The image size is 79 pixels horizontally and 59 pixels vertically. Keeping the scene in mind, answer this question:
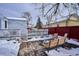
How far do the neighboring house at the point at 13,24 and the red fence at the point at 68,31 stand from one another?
0.71ft

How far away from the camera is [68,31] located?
1.08m

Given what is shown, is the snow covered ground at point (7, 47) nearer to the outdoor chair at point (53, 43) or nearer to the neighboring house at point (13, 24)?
the neighboring house at point (13, 24)

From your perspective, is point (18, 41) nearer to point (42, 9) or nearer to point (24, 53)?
point (24, 53)

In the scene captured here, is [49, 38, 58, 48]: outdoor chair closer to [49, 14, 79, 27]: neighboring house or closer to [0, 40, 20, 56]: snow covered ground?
[49, 14, 79, 27]: neighboring house

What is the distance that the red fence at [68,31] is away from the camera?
3.51ft

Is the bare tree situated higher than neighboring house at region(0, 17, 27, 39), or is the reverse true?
the bare tree

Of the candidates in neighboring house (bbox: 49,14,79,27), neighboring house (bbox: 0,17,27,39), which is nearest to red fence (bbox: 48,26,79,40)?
neighboring house (bbox: 49,14,79,27)

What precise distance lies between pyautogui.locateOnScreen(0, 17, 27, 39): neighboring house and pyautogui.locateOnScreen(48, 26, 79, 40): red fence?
8.5 inches

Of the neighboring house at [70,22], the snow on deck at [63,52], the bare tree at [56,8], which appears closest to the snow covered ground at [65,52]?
the snow on deck at [63,52]

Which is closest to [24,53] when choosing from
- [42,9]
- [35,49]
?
[35,49]

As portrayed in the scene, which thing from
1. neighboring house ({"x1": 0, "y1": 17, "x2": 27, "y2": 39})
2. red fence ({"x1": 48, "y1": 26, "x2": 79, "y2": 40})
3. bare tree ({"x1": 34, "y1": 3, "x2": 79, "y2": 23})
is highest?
bare tree ({"x1": 34, "y1": 3, "x2": 79, "y2": 23})

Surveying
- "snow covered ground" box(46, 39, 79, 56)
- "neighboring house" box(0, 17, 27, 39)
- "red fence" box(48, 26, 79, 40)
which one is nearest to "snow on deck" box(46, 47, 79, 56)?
"snow covered ground" box(46, 39, 79, 56)

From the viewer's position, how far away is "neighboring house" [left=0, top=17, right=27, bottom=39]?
107cm

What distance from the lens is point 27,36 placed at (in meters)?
1.08
